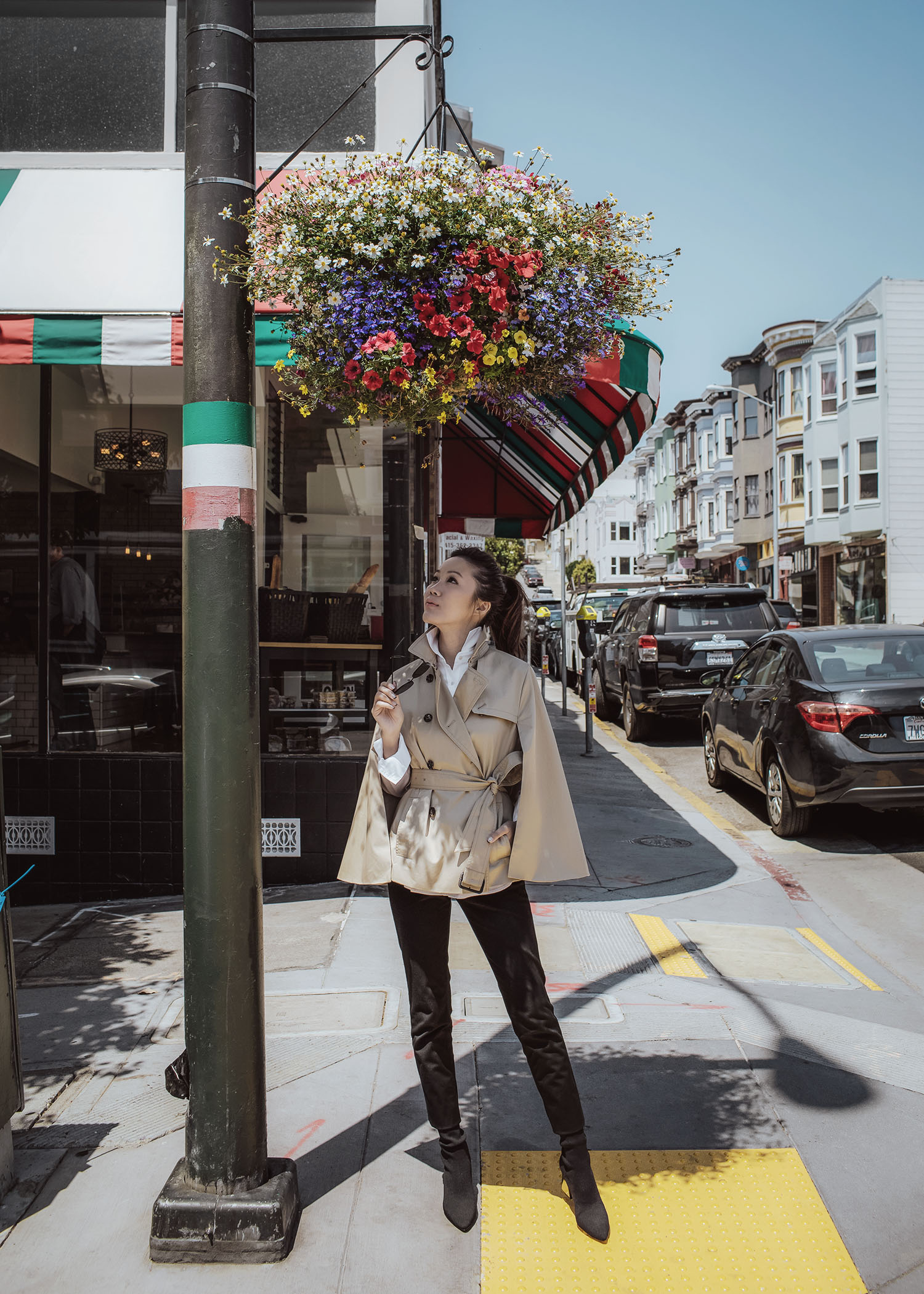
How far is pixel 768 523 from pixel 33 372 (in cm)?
4213

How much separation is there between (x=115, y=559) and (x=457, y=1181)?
4862mm

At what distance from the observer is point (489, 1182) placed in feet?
10.8

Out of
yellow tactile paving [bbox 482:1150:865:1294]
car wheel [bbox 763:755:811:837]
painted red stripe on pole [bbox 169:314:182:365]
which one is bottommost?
yellow tactile paving [bbox 482:1150:865:1294]

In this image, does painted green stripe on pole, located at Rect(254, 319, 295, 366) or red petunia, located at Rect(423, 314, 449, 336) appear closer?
red petunia, located at Rect(423, 314, 449, 336)

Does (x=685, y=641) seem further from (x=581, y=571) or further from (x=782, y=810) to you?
(x=581, y=571)

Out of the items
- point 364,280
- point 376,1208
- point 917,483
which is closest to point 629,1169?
point 376,1208

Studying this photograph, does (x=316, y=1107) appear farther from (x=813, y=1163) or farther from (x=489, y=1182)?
(x=813, y=1163)

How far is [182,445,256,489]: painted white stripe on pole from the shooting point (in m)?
3.00

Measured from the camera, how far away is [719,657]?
13.4 metres

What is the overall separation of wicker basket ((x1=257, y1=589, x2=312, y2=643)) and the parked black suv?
7.46 metres

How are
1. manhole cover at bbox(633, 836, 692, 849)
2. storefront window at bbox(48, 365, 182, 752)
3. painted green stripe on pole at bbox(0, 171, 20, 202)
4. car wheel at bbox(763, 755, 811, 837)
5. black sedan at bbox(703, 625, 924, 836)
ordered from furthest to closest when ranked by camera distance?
car wheel at bbox(763, 755, 811, 837) → manhole cover at bbox(633, 836, 692, 849) → black sedan at bbox(703, 625, 924, 836) → storefront window at bbox(48, 365, 182, 752) → painted green stripe on pole at bbox(0, 171, 20, 202)

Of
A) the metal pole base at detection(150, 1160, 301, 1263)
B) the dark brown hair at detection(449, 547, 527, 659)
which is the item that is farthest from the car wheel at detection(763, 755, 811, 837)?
the metal pole base at detection(150, 1160, 301, 1263)

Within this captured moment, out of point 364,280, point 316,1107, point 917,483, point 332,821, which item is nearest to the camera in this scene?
point 364,280

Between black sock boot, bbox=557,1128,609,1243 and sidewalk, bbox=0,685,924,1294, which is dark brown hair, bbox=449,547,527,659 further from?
sidewalk, bbox=0,685,924,1294
